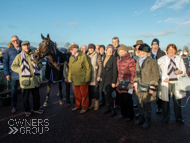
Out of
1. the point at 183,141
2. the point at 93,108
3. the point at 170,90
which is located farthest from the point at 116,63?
the point at 183,141

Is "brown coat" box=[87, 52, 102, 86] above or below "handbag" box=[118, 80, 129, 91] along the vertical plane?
above

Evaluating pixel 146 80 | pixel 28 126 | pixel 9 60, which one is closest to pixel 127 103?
pixel 146 80

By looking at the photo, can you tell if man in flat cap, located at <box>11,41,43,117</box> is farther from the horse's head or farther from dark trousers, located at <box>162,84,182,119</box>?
dark trousers, located at <box>162,84,182,119</box>

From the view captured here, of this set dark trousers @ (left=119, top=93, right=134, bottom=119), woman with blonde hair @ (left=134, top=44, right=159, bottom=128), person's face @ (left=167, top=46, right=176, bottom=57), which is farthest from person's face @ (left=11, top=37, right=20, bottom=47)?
person's face @ (left=167, top=46, right=176, bottom=57)

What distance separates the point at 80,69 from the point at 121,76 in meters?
1.38

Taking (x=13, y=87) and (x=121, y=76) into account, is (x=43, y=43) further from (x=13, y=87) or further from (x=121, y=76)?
(x=121, y=76)

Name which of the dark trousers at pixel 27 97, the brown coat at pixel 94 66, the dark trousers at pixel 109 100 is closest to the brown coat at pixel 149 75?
the dark trousers at pixel 109 100

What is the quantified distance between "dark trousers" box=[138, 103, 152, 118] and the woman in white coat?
21.2 inches

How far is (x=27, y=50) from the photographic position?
4.22m

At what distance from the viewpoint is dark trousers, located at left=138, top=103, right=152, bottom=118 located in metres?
3.50

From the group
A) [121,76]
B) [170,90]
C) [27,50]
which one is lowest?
[170,90]

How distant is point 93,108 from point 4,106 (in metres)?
3.38

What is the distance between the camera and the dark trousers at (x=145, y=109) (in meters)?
3.50

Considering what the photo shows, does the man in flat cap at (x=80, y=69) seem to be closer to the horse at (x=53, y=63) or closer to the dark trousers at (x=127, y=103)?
the horse at (x=53, y=63)
